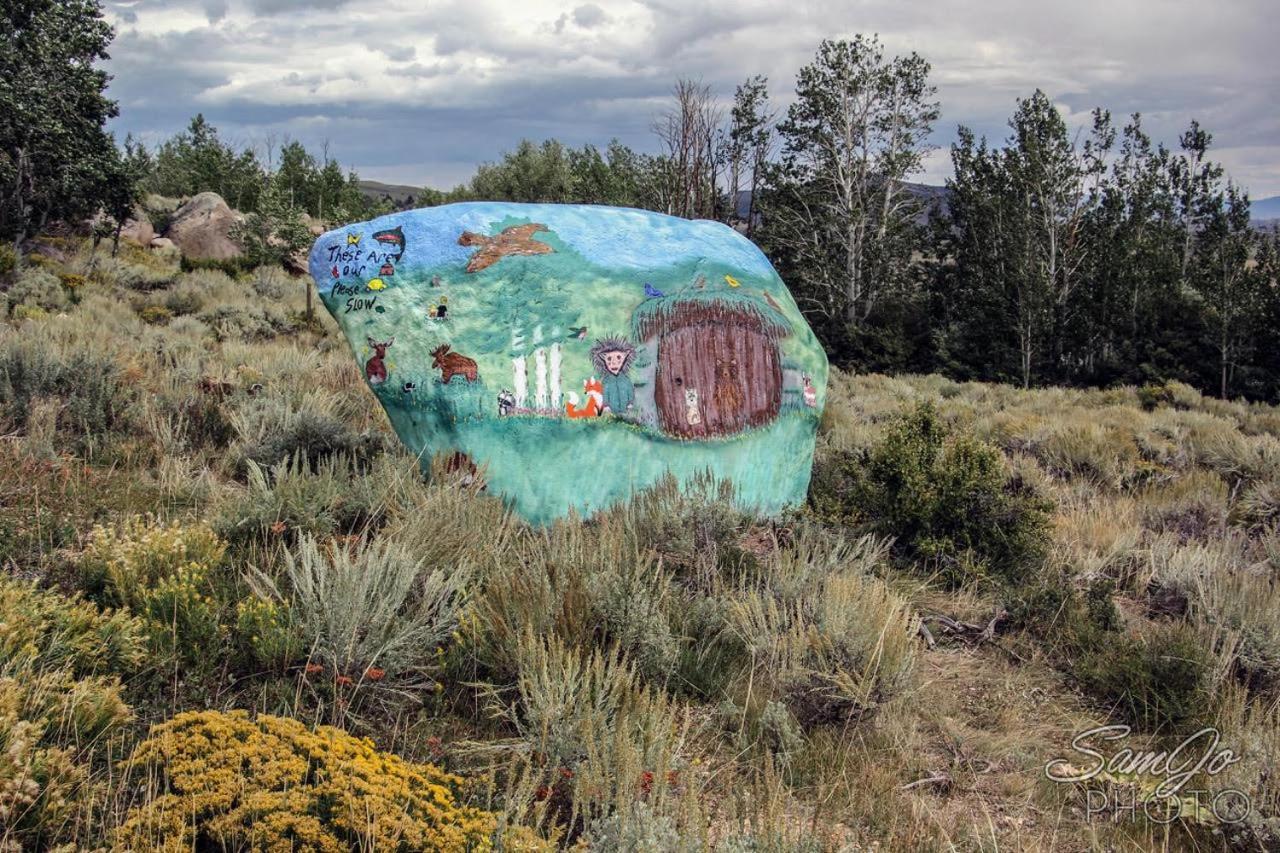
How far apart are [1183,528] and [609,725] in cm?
590

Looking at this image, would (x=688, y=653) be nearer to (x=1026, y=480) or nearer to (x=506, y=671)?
(x=506, y=671)

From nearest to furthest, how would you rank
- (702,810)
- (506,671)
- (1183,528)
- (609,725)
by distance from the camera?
(702,810), (609,725), (506,671), (1183,528)

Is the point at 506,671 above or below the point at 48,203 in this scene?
below

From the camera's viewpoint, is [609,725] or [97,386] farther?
[97,386]

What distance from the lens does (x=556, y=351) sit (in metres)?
5.82

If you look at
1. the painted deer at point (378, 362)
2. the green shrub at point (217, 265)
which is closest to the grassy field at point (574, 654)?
the painted deer at point (378, 362)

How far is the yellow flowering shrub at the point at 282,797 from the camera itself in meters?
2.35

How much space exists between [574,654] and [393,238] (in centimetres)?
364

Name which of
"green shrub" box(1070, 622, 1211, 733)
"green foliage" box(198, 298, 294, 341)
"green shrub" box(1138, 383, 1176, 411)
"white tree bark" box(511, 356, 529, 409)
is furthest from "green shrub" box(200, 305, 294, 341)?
"green shrub" box(1138, 383, 1176, 411)

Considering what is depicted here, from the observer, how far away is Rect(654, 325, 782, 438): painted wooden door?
19.8 ft

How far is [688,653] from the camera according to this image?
12.8ft

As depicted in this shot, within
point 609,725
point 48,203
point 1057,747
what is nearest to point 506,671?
point 609,725

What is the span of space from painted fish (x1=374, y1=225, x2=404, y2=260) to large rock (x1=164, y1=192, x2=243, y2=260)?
75.7 ft

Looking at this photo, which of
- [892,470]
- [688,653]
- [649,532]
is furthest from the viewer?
[892,470]
